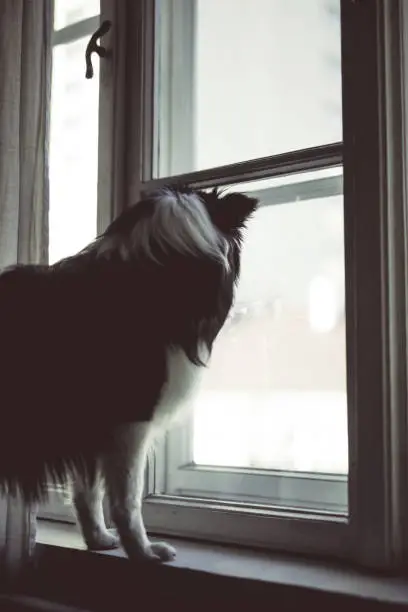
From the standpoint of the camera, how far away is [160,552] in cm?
151

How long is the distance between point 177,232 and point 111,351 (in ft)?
0.81

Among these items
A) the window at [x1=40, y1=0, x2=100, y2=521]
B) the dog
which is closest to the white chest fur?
the dog

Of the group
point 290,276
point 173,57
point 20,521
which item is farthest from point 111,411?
point 173,57

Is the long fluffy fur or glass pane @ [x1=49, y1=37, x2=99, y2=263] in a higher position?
glass pane @ [x1=49, y1=37, x2=99, y2=263]

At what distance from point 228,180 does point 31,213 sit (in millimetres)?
432

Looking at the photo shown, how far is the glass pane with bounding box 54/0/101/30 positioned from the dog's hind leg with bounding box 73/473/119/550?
117 cm

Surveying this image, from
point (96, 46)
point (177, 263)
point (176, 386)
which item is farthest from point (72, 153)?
point (176, 386)

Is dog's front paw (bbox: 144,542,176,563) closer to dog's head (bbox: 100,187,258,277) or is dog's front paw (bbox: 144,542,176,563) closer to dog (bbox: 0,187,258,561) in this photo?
dog (bbox: 0,187,258,561)

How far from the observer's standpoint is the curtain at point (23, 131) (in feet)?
5.58

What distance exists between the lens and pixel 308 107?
1.70m

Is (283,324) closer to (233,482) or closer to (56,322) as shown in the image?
(233,482)

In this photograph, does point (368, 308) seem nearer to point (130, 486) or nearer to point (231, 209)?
point (231, 209)

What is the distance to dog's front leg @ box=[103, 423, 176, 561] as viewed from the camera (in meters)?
1.45

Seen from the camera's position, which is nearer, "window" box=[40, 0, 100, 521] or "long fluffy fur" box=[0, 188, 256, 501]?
"long fluffy fur" box=[0, 188, 256, 501]
